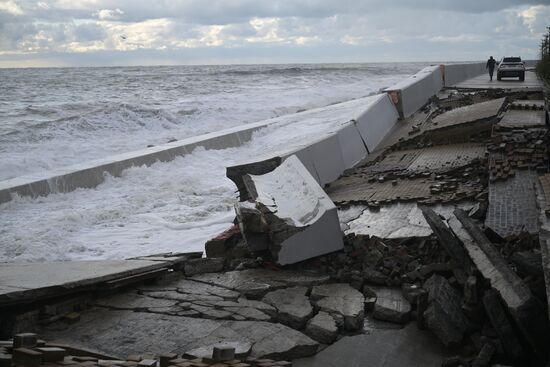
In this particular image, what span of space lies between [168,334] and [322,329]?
1185 mm

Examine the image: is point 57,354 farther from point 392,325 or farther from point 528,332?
point 528,332

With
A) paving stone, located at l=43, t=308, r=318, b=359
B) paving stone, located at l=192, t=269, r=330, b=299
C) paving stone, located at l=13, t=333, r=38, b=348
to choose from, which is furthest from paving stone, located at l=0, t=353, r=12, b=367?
paving stone, located at l=192, t=269, r=330, b=299

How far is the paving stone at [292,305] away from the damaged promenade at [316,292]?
0.04ft

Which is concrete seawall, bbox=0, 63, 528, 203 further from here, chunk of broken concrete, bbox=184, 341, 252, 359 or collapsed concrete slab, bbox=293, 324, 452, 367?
chunk of broken concrete, bbox=184, 341, 252, 359

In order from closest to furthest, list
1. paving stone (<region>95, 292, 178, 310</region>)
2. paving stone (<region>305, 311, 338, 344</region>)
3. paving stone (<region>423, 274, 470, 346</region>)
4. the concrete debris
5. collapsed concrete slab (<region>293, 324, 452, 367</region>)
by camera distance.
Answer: the concrete debris → collapsed concrete slab (<region>293, 324, 452, 367</region>) → paving stone (<region>423, 274, 470, 346</region>) → paving stone (<region>305, 311, 338, 344</region>) → paving stone (<region>95, 292, 178, 310</region>)

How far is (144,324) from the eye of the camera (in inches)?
175

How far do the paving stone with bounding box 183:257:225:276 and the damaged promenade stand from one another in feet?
0.05

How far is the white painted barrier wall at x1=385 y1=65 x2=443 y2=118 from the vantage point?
54.6 ft

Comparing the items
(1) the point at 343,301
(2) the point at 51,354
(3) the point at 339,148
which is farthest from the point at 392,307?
(3) the point at 339,148

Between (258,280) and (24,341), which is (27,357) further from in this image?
(258,280)

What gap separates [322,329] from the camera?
422cm

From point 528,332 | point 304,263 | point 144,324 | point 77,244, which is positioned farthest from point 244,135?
point 528,332

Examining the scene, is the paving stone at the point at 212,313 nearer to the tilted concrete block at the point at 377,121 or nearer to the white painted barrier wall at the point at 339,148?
the white painted barrier wall at the point at 339,148

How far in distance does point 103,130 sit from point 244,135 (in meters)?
8.27
